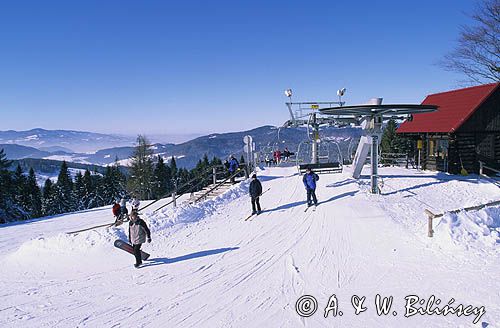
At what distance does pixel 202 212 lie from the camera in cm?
1505

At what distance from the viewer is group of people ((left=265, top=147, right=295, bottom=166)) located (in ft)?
94.5

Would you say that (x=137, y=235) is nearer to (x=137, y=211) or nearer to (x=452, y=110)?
(x=137, y=211)

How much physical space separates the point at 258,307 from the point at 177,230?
23.5 feet

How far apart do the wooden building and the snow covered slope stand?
10856mm

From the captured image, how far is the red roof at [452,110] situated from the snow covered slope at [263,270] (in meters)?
11.4

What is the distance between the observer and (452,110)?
2358cm

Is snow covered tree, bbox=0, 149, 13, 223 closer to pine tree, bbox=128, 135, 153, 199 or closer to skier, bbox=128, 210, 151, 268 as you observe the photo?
pine tree, bbox=128, 135, 153, 199

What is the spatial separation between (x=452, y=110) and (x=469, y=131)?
252cm

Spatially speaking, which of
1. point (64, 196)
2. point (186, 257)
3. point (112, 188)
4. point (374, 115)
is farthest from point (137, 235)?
point (112, 188)

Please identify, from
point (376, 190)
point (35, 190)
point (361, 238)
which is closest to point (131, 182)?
point (35, 190)

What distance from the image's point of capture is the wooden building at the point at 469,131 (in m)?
21.8

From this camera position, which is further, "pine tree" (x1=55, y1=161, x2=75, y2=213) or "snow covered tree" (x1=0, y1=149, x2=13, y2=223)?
"pine tree" (x1=55, y1=161, x2=75, y2=213)

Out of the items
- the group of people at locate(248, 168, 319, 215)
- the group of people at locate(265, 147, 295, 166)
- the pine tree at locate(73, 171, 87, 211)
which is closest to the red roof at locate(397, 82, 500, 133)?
the group of people at locate(265, 147, 295, 166)

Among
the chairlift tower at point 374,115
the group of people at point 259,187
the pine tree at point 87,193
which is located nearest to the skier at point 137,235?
the group of people at point 259,187
